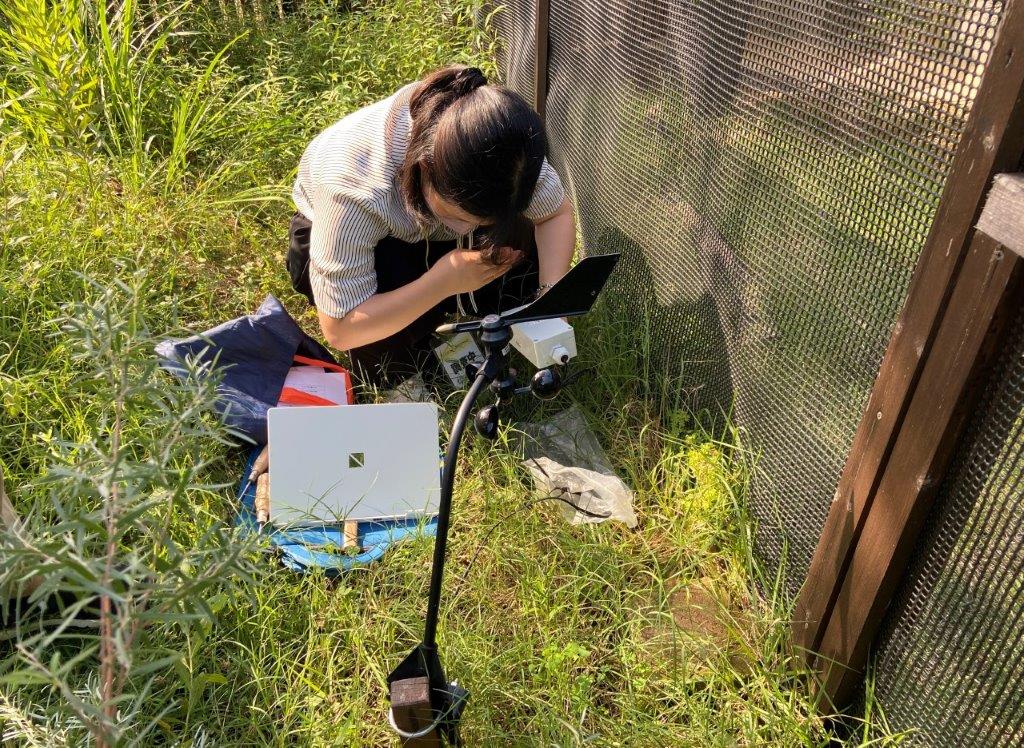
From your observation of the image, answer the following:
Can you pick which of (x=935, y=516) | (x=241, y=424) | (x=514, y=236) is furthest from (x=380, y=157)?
(x=935, y=516)

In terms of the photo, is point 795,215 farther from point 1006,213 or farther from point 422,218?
point 422,218

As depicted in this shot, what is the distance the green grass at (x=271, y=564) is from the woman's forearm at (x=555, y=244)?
255mm

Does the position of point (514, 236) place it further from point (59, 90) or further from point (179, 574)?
point (59, 90)

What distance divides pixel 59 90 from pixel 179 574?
2.75 meters

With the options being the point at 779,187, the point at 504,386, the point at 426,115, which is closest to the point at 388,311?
the point at 426,115

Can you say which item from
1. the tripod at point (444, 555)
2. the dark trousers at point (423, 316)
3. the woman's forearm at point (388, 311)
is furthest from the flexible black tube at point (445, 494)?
the dark trousers at point (423, 316)

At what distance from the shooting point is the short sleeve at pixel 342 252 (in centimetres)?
219

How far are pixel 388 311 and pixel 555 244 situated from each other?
1.98ft

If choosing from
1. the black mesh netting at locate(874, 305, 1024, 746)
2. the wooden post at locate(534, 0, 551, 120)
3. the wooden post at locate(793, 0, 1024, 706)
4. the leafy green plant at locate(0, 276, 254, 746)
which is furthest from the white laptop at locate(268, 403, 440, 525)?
the wooden post at locate(534, 0, 551, 120)

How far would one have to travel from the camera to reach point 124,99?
3.33m

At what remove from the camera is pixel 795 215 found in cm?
178

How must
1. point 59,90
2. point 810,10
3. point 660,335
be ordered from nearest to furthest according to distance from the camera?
point 810,10
point 660,335
point 59,90

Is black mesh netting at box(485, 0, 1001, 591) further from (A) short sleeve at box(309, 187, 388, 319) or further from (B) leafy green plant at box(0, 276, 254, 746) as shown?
(B) leafy green plant at box(0, 276, 254, 746)

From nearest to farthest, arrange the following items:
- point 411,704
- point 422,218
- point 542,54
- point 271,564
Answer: point 411,704, point 271,564, point 422,218, point 542,54
